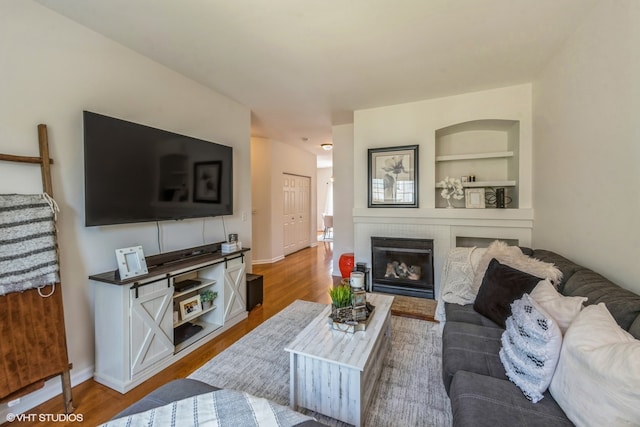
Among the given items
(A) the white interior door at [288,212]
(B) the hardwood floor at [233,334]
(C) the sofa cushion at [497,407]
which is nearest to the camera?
(C) the sofa cushion at [497,407]

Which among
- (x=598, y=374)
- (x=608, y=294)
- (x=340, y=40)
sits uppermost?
(x=340, y=40)

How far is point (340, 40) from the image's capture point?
2195 mm

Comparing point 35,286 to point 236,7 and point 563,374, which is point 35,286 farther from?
point 563,374

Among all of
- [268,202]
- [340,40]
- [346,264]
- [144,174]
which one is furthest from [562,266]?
[268,202]

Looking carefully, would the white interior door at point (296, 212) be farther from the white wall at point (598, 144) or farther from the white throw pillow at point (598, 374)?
the white throw pillow at point (598, 374)

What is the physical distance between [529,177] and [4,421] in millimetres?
4876

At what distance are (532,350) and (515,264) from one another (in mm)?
902

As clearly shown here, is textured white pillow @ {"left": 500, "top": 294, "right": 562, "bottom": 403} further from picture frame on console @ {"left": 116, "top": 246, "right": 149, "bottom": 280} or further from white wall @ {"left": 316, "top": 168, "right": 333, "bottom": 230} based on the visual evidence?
white wall @ {"left": 316, "top": 168, "right": 333, "bottom": 230}

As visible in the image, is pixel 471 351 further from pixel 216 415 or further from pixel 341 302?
pixel 216 415

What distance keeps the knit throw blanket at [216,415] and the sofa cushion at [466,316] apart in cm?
153

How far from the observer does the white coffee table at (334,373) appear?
4.89 feet

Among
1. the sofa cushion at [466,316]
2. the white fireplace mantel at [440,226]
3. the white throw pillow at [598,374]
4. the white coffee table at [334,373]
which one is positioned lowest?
the white coffee table at [334,373]

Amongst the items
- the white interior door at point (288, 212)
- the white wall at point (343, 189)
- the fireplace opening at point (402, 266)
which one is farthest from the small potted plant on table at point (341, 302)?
the white interior door at point (288, 212)

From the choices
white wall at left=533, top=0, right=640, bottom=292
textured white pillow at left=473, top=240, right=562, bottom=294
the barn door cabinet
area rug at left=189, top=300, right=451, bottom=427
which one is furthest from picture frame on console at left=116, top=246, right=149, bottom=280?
white wall at left=533, top=0, right=640, bottom=292
